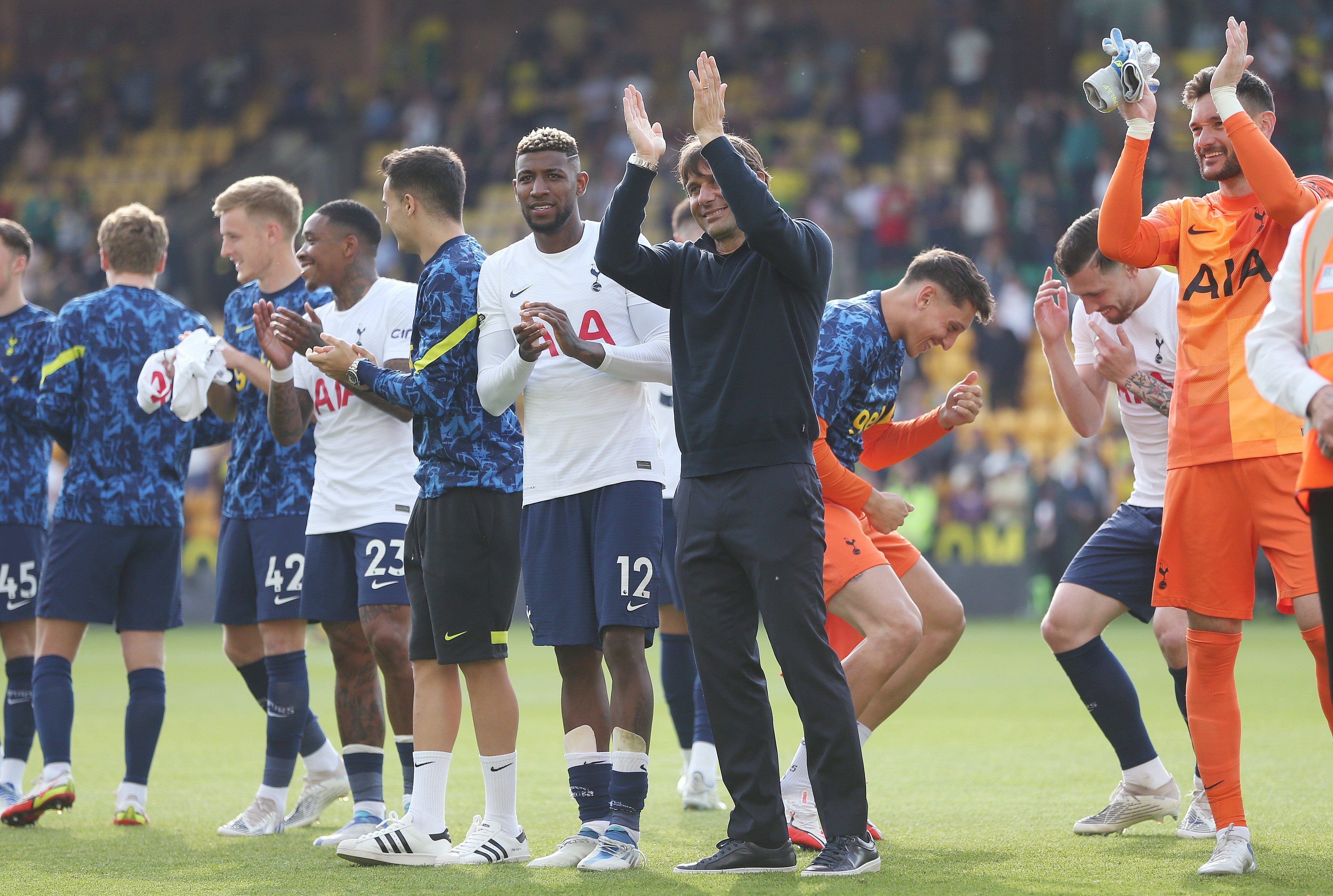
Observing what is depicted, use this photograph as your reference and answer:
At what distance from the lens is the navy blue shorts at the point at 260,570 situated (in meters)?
5.84

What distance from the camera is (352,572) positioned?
5645 mm

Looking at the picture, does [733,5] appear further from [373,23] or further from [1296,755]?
[1296,755]

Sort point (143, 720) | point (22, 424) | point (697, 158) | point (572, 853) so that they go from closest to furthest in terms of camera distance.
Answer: point (697, 158) < point (572, 853) < point (143, 720) < point (22, 424)

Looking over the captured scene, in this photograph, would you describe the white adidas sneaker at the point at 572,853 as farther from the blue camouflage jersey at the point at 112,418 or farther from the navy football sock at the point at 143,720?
the blue camouflage jersey at the point at 112,418

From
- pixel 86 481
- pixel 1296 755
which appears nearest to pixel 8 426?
pixel 86 481

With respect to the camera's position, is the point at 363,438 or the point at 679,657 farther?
the point at 679,657

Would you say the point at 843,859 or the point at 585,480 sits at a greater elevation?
the point at 585,480

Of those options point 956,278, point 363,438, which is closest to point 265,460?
point 363,438

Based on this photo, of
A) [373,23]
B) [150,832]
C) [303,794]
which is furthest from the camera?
[373,23]

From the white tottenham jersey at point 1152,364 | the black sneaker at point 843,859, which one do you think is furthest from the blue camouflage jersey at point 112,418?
the white tottenham jersey at point 1152,364

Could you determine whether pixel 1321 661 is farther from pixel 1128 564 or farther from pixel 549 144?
pixel 549 144

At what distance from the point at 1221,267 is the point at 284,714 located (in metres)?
3.88

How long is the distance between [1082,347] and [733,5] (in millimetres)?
21392

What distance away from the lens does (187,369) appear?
230 inches
